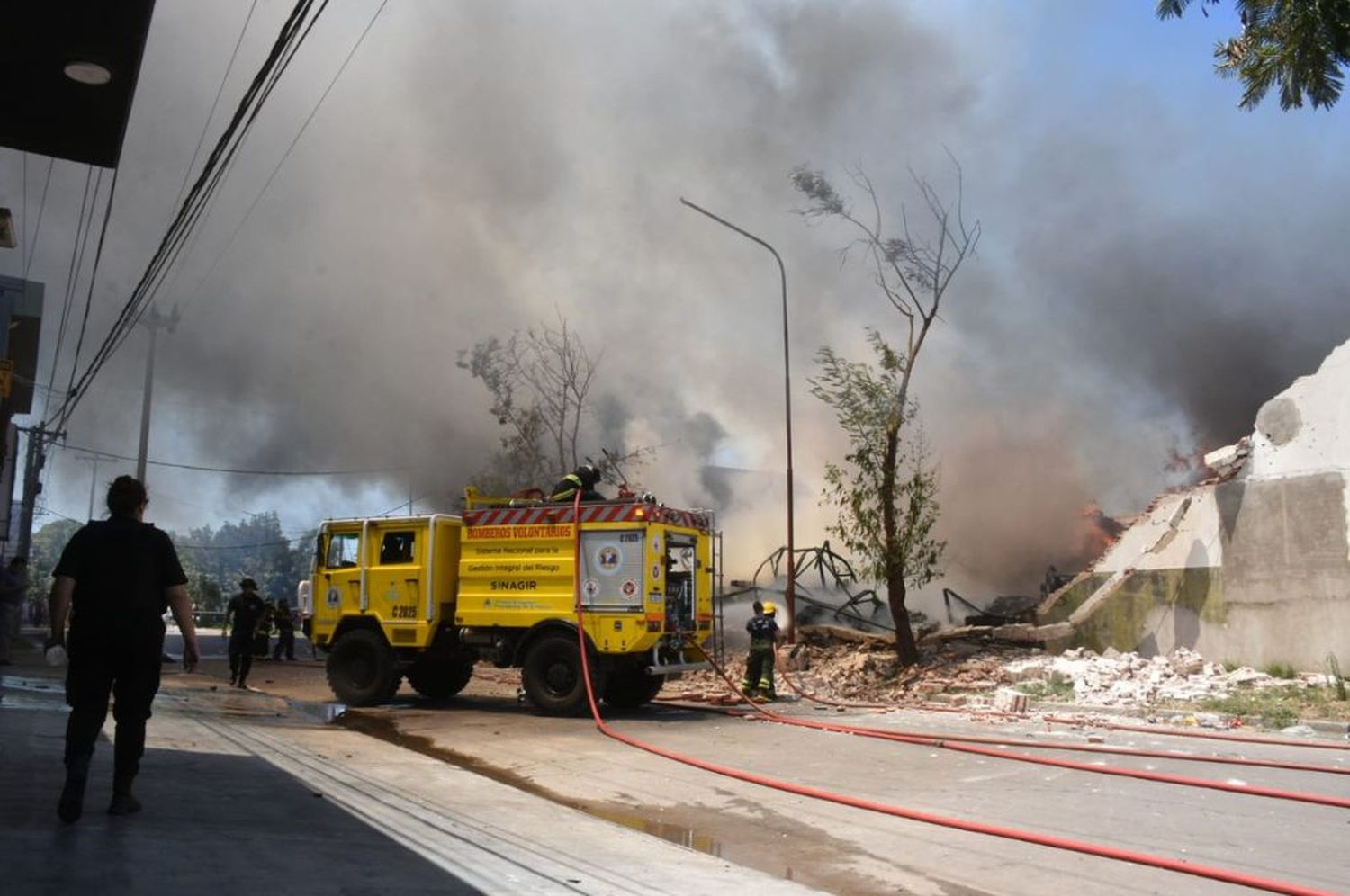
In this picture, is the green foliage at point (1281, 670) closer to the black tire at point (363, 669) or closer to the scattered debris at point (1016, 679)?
the scattered debris at point (1016, 679)

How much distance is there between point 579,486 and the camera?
10828mm

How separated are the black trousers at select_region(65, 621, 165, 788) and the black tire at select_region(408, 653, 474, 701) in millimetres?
7956

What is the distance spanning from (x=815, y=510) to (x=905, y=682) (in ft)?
44.1

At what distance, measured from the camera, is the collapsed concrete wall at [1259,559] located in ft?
40.4

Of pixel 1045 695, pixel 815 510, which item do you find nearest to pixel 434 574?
pixel 1045 695

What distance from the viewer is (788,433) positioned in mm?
15344

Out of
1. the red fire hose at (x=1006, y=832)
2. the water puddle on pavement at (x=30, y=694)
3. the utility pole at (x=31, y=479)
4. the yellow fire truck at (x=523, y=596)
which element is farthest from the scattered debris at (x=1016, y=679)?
the utility pole at (x=31, y=479)

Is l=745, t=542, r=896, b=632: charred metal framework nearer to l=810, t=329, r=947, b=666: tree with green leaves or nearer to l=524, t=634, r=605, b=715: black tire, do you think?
l=810, t=329, r=947, b=666: tree with green leaves

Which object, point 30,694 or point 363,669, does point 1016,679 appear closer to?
point 363,669

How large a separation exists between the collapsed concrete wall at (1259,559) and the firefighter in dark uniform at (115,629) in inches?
505

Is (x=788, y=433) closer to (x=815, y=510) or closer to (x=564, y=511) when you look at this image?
(x=564, y=511)

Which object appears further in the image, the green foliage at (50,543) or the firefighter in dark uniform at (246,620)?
the green foliage at (50,543)

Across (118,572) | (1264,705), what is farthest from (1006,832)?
(1264,705)

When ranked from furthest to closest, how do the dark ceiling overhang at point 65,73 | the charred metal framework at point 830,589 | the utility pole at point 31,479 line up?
1. the utility pole at point 31,479
2. the charred metal framework at point 830,589
3. the dark ceiling overhang at point 65,73
